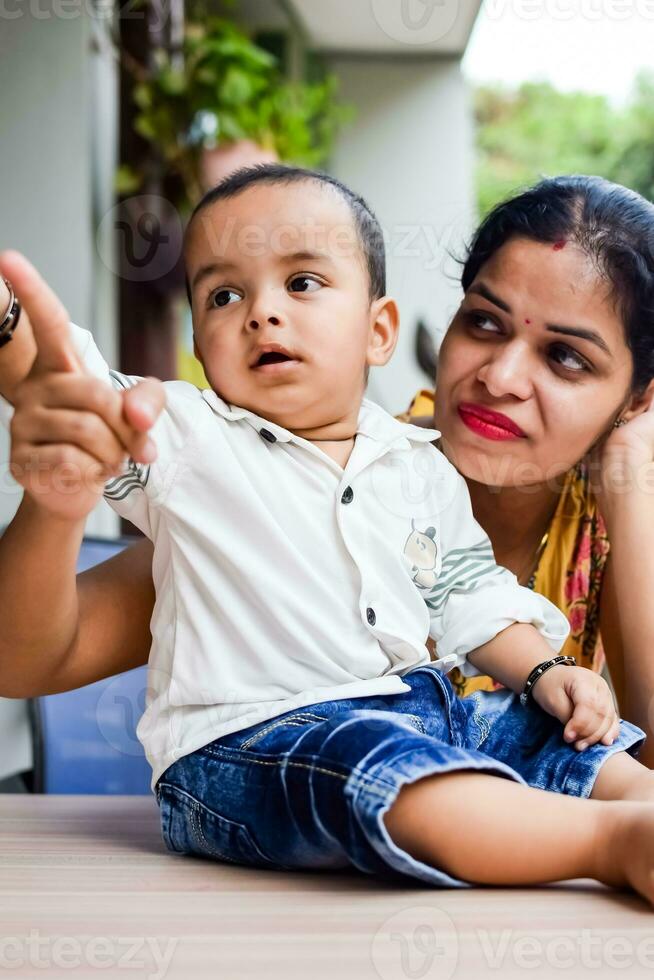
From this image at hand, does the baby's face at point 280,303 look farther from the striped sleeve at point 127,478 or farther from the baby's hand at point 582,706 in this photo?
the baby's hand at point 582,706

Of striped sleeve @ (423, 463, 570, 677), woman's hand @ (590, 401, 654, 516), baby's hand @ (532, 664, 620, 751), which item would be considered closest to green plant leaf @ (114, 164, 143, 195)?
woman's hand @ (590, 401, 654, 516)

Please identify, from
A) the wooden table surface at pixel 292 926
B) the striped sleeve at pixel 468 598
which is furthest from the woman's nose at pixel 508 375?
the wooden table surface at pixel 292 926

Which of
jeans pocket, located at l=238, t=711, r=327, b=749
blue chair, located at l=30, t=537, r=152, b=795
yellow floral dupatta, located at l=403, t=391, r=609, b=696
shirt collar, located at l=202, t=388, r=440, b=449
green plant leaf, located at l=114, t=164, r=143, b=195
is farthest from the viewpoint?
green plant leaf, located at l=114, t=164, r=143, b=195

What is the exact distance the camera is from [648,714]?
1.34m

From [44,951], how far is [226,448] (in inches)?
19.0

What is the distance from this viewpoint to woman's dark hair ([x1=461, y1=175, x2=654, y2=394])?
137cm

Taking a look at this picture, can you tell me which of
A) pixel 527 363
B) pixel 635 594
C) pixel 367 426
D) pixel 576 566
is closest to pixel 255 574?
pixel 367 426

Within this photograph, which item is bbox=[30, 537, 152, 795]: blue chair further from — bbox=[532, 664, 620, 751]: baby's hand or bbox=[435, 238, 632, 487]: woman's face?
bbox=[532, 664, 620, 751]: baby's hand

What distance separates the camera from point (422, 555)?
1.20m

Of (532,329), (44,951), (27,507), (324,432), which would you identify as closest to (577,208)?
(532,329)

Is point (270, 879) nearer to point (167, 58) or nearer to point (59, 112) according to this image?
point (59, 112)

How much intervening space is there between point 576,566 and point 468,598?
0.41m

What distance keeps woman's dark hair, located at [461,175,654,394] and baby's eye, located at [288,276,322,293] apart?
338 millimetres

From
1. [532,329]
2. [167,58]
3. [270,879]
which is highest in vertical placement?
[167,58]
